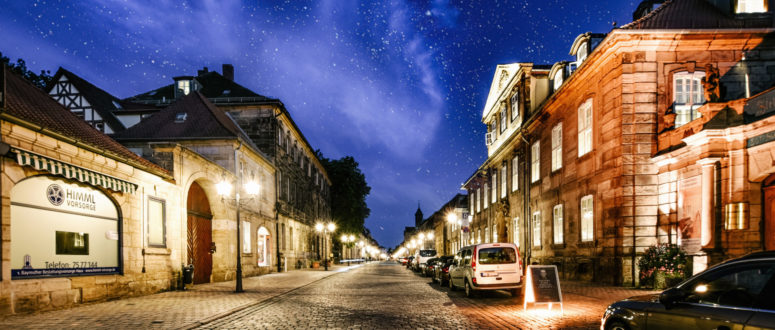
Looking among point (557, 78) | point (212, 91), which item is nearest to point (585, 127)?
point (557, 78)

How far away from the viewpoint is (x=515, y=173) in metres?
30.9

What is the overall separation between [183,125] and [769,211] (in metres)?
25.1

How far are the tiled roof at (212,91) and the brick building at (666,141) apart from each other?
23924mm

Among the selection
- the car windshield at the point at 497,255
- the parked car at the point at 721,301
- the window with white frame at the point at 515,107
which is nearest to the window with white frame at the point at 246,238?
the car windshield at the point at 497,255

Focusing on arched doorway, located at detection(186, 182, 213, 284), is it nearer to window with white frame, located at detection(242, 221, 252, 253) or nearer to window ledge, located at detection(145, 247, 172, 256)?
window ledge, located at detection(145, 247, 172, 256)

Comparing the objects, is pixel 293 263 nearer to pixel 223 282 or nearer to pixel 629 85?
pixel 223 282

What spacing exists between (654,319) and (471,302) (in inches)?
347

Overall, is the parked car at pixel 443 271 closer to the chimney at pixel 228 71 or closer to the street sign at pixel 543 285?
the street sign at pixel 543 285

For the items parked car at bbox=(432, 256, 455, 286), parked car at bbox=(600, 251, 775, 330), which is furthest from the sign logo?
parked car at bbox=(432, 256, 455, 286)

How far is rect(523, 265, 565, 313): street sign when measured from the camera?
10.9 metres

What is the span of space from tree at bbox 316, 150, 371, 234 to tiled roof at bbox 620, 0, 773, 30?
47107 mm

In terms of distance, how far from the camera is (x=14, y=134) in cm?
1069

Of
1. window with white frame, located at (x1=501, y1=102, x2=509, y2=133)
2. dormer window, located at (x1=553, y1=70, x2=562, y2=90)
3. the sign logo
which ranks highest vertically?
dormer window, located at (x1=553, y1=70, x2=562, y2=90)

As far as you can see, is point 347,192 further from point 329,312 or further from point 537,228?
point 329,312
